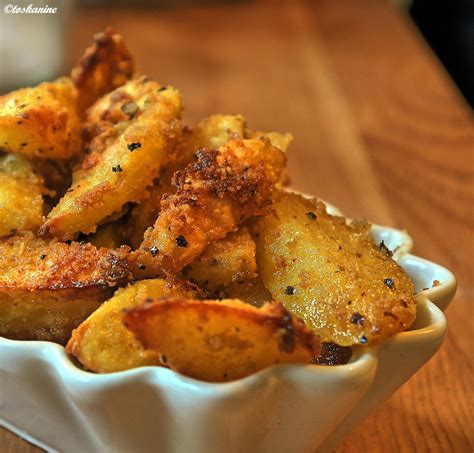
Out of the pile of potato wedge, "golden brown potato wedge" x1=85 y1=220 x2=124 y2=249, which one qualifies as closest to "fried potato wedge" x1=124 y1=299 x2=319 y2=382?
the pile of potato wedge

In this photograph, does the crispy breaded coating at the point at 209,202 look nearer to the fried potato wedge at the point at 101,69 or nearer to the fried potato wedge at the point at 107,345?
the fried potato wedge at the point at 107,345

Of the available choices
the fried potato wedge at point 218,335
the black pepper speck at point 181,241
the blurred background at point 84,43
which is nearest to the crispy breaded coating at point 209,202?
the black pepper speck at point 181,241

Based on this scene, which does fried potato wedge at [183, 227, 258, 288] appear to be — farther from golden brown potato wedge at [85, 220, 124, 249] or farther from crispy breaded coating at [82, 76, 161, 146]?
crispy breaded coating at [82, 76, 161, 146]

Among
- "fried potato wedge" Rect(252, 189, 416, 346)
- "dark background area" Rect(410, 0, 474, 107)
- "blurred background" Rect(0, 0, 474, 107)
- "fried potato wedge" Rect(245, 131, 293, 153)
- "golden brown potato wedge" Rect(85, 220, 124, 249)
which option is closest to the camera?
"fried potato wedge" Rect(252, 189, 416, 346)

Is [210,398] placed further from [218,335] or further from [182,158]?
[182,158]

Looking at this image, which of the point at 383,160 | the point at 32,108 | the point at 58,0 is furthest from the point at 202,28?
the point at 32,108
